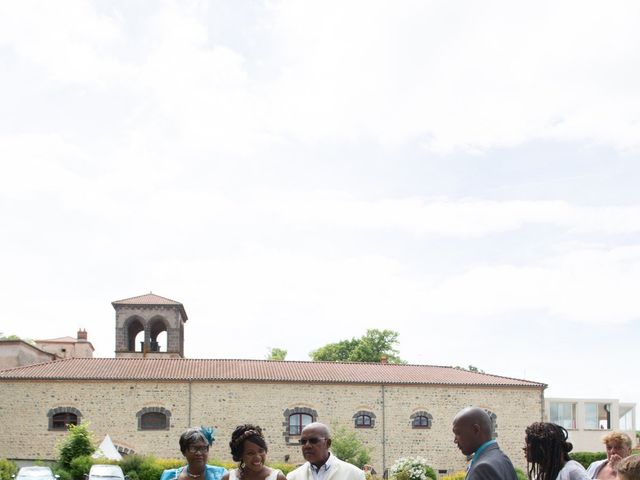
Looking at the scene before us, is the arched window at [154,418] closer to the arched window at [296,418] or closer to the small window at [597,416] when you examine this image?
the arched window at [296,418]

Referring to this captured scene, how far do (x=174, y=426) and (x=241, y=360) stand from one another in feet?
17.7

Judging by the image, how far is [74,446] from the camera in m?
31.8

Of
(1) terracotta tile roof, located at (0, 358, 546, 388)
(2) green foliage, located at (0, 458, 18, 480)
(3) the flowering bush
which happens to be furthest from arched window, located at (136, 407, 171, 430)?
(3) the flowering bush

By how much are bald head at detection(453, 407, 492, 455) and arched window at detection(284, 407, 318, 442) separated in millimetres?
32266

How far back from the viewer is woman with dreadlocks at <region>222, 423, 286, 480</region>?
5488mm

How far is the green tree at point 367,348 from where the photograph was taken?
65.0 m

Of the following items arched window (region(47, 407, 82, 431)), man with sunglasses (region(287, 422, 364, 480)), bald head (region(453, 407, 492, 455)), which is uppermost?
bald head (region(453, 407, 492, 455))

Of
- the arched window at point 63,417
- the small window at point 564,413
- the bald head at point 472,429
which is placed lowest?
the small window at point 564,413

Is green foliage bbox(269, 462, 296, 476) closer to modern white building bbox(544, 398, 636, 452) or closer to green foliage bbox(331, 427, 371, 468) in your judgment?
green foliage bbox(331, 427, 371, 468)

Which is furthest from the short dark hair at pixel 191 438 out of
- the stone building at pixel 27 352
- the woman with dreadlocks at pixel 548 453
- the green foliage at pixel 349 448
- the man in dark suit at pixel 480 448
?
the stone building at pixel 27 352

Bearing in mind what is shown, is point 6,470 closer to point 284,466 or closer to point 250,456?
point 284,466

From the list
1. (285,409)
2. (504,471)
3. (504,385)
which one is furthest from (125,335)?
(504,471)

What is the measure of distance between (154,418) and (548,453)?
3193 centimetres

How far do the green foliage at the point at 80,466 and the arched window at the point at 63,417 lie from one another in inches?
178
